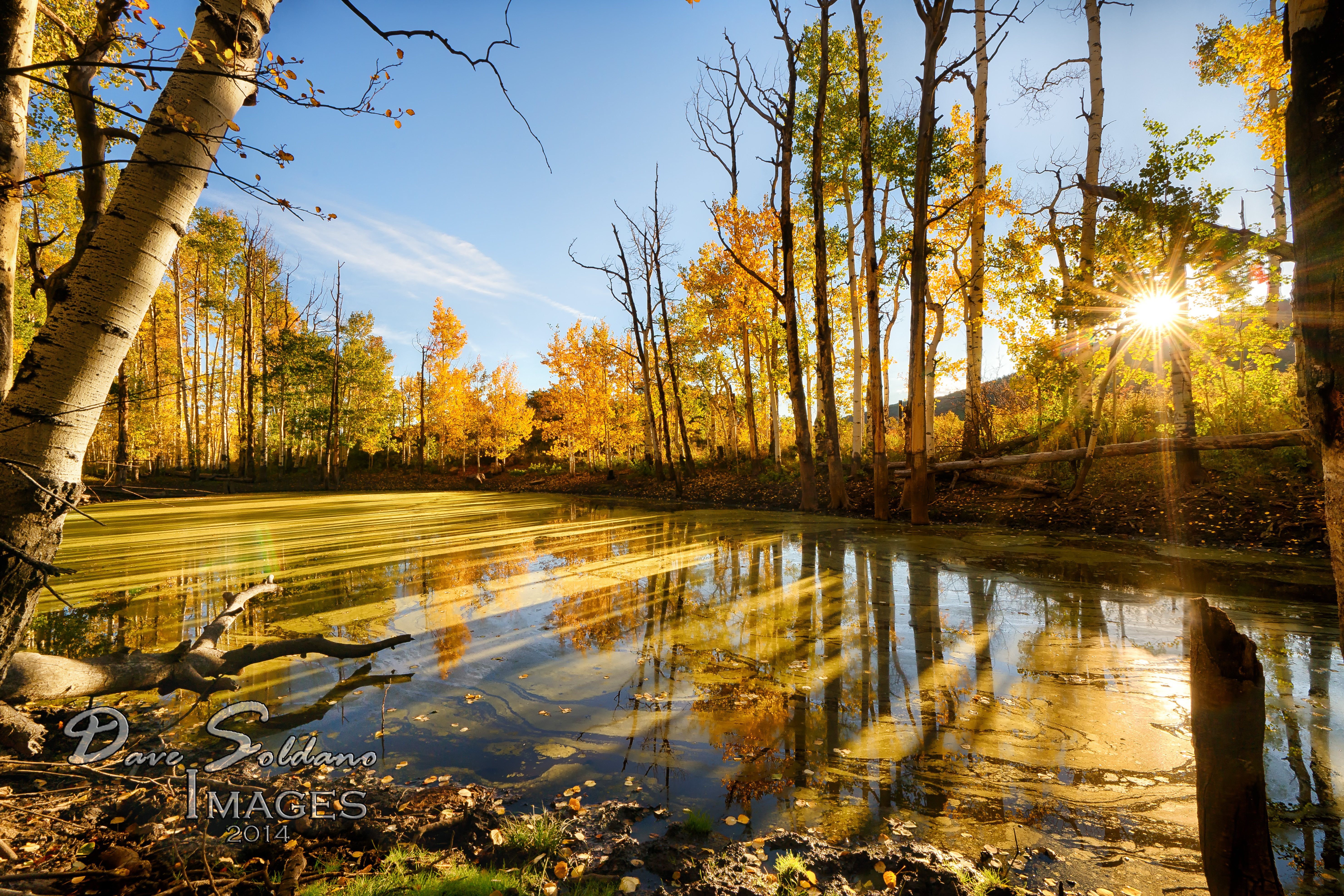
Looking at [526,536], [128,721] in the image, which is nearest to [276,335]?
[526,536]

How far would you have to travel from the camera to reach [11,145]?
10.6 feet

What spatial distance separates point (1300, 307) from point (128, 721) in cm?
579

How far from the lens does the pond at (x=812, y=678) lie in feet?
7.55

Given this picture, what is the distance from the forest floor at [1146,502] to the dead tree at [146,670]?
1.12m

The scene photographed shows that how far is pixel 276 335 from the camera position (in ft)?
110

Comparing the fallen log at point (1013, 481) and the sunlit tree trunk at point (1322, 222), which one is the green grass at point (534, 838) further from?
the fallen log at point (1013, 481)

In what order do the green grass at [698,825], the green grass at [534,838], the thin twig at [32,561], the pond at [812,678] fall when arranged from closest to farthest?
the thin twig at [32,561] → the green grass at [534,838] → the green grass at [698,825] → the pond at [812,678]

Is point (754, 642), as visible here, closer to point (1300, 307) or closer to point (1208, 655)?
point (1208, 655)

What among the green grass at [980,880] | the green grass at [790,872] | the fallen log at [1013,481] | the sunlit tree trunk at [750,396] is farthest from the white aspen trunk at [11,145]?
the sunlit tree trunk at [750,396]

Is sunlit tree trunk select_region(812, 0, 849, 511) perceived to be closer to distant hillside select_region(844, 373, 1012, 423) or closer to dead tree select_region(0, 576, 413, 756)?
distant hillside select_region(844, 373, 1012, 423)

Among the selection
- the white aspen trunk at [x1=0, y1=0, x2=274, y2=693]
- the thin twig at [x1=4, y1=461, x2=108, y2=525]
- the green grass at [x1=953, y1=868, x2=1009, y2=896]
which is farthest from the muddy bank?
the thin twig at [x1=4, y1=461, x2=108, y2=525]

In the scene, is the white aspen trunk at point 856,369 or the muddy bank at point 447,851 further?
the white aspen trunk at point 856,369

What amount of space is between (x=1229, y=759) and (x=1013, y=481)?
1236cm

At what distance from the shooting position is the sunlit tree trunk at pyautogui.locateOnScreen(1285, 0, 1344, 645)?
1.56 m
